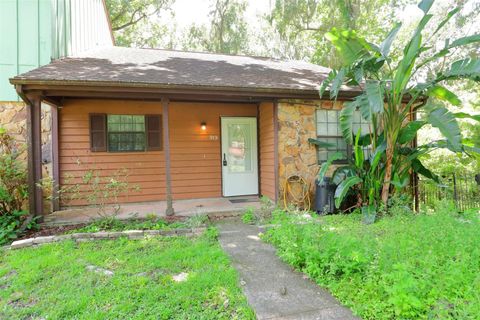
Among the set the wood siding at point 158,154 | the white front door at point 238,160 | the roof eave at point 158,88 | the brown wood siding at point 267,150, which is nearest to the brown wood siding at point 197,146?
the wood siding at point 158,154

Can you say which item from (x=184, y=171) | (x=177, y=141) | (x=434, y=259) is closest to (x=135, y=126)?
(x=177, y=141)

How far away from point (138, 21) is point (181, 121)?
12.8 meters

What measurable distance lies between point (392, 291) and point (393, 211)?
9.08ft

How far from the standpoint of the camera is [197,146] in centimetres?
693

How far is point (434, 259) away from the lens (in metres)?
2.46

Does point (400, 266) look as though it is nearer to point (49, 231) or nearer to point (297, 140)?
point (297, 140)

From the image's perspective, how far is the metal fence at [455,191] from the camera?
6293 mm

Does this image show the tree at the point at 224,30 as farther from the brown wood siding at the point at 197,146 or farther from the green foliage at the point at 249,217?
the green foliage at the point at 249,217

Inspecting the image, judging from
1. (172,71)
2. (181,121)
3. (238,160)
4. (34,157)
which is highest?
(172,71)

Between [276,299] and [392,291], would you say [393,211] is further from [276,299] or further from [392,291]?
[276,299]

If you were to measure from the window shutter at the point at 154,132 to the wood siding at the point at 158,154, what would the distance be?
0.13m

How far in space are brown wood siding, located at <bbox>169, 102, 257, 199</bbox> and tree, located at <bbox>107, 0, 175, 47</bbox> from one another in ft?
37.8

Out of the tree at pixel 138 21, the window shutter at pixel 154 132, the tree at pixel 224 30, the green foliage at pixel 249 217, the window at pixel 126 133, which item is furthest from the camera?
the tree at pixel 138 21

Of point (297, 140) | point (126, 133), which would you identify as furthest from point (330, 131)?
point (126, 133)
